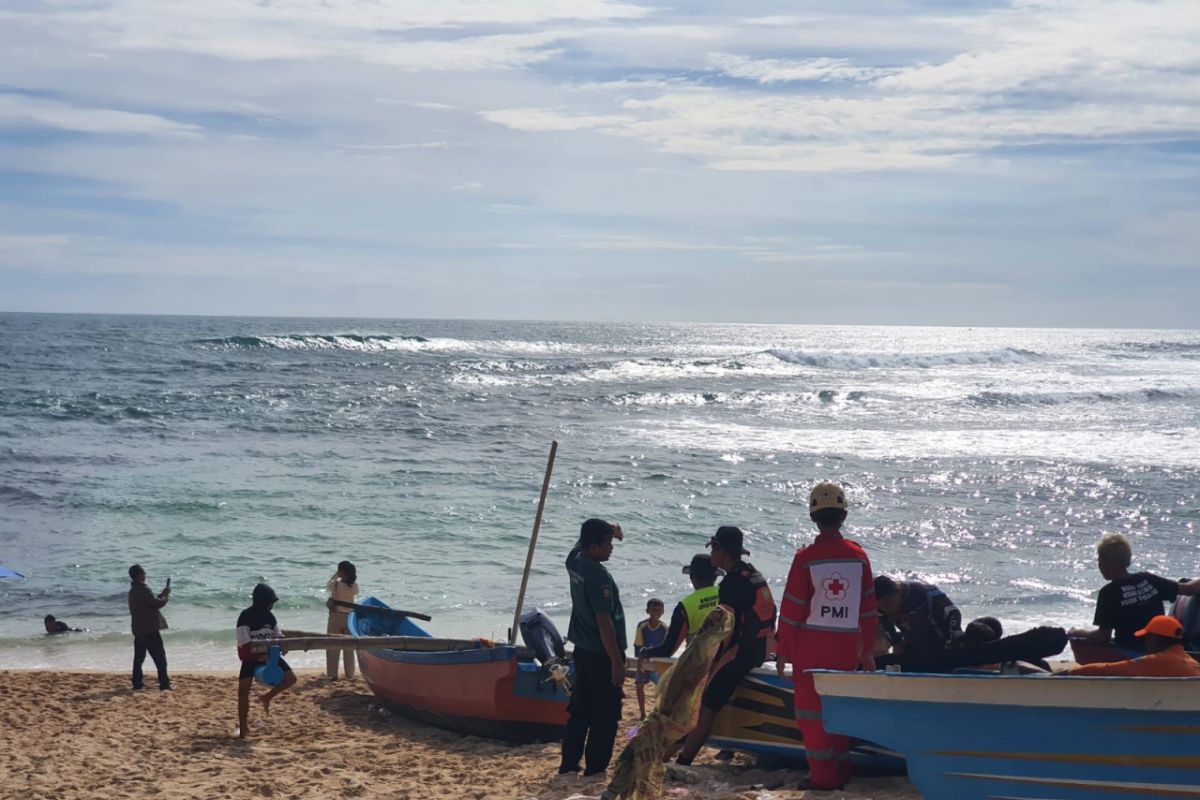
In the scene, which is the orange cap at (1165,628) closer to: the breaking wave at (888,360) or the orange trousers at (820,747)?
the orange trousers at (820,747)

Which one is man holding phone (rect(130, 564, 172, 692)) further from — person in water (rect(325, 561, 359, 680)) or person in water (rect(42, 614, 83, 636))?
person in water (rect(42, 614, 83, 636))

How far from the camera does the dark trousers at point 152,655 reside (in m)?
11.4

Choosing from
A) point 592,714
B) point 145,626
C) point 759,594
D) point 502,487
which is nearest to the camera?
point 759,594

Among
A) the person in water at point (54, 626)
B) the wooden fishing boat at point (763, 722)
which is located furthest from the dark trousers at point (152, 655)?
the wooden fishing boat at point (763, 722)

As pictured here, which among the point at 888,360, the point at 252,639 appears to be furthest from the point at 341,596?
the point at 888,360

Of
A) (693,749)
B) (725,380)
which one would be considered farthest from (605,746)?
(725,380)

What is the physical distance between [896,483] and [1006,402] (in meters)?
26.0

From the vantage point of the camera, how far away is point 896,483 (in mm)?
28172

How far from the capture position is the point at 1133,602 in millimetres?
6164

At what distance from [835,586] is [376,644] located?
529 cm

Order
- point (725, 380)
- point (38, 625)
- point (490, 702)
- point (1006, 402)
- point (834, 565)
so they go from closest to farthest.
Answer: point (834, 565) → point (490, 702) → point (38, 625) → point (1006, 402) → point (725, 380)

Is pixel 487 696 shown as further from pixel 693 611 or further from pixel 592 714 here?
pixel 693 611

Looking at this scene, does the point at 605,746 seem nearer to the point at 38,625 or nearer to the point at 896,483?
the point at 38,625

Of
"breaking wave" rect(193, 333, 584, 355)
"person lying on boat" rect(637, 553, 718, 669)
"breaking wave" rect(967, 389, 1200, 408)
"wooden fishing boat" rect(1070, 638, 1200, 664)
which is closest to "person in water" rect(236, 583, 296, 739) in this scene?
"person lying on boat" rect(637, 553, 718, 669)
